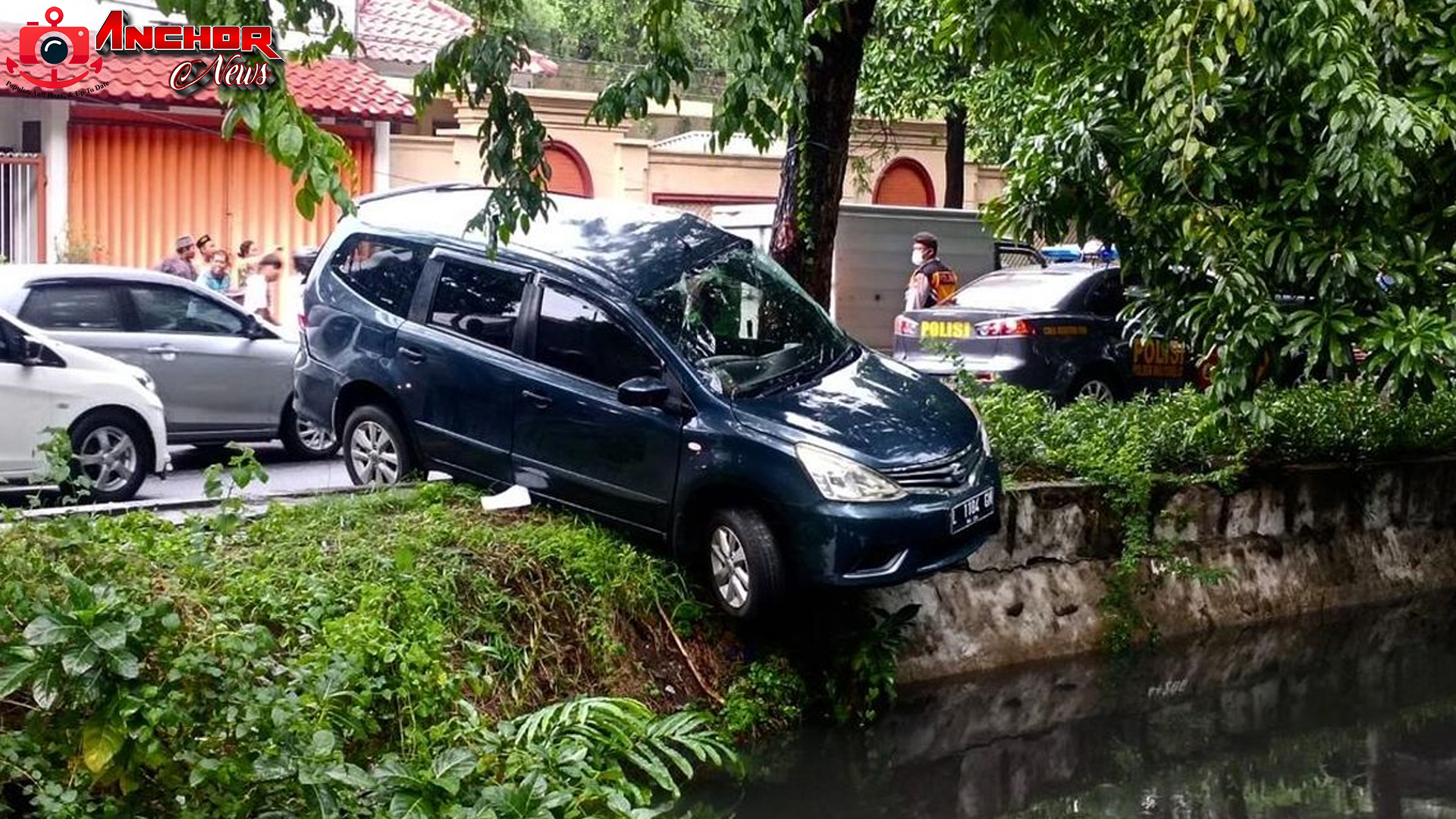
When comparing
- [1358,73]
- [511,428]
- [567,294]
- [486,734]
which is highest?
[1358,73]

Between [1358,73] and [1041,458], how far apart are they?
2916mm

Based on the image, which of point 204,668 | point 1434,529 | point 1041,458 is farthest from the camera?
point 1434,529

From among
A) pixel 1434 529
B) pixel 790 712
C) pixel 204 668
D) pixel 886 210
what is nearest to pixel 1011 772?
pixel 790 712

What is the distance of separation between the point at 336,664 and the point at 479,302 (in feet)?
11.9

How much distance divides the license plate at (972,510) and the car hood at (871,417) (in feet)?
0.85

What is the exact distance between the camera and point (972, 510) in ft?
28.3

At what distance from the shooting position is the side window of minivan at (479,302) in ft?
30.8

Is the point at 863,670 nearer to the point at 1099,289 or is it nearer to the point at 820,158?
the point at 820,158

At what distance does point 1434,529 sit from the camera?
12.6 m

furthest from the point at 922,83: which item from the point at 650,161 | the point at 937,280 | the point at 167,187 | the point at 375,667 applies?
the point at 375,667

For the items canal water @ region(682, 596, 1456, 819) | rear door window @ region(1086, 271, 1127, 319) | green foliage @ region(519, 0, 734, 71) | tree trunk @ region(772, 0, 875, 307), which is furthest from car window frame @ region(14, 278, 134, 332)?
green foliage @ region(519, 0, 734, 71)

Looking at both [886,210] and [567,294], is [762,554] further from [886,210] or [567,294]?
[886,210]

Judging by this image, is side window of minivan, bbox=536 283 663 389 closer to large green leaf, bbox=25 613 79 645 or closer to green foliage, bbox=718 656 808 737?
green foliage, bbox=718 656 808 737

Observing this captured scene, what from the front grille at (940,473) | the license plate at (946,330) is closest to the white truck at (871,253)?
the license plate at (946,330)
